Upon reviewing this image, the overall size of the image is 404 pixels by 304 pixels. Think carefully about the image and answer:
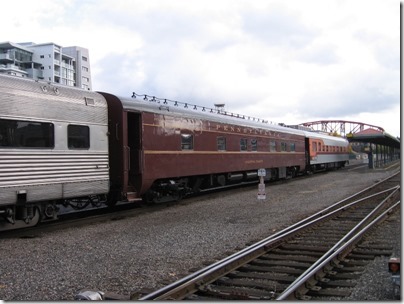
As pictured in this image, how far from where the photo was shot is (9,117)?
28.7ft

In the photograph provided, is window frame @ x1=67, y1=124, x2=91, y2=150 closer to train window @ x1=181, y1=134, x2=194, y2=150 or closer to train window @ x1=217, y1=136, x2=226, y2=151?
train window @ x1=181, y1=134, x2=194, y2=150

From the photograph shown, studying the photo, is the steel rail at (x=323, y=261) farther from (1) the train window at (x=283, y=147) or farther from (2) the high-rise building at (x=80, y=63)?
(2) the high-rise building at (x=80, y=63)

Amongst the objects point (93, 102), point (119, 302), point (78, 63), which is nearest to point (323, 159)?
point (93, 102)

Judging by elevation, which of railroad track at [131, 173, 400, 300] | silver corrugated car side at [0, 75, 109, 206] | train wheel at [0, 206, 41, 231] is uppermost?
silver corrugated car side at [0, 75, 109, 206]

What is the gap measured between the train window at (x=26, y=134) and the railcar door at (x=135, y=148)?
324 cm

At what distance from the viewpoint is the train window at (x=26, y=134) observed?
8672 millimetres

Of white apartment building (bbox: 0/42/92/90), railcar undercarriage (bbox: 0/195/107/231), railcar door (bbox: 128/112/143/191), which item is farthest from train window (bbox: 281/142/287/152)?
white apartment building (bbox: 0/42/92/90)

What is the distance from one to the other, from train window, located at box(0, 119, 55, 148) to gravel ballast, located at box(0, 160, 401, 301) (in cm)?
191

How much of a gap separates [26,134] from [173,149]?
18.4 ft

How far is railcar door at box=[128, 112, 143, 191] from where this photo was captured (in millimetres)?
12484

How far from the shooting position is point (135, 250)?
7957 mm

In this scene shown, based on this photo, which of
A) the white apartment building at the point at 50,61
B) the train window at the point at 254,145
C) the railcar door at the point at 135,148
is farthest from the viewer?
the white apartment building at the point at 50,61

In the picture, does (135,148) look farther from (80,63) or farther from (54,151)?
(80,63)

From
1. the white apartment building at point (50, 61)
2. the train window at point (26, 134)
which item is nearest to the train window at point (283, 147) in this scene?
the train window at point (26, 134)
